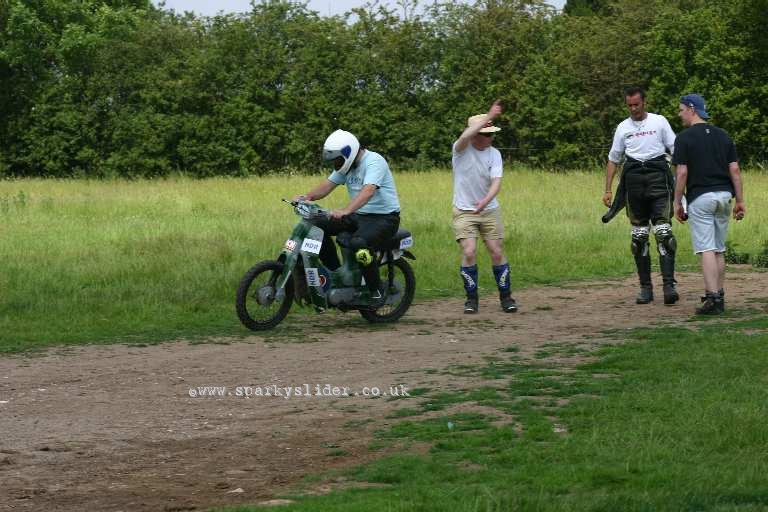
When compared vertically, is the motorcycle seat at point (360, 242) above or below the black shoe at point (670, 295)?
above

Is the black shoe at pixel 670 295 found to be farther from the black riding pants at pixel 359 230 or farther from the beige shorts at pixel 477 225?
the black riding pants at pixel 359 230

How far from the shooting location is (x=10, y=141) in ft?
114

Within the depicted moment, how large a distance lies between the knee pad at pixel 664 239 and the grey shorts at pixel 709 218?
2.67 feet

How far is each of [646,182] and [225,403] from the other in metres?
5.85

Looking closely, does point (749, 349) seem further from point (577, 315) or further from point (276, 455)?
point (276, 455)

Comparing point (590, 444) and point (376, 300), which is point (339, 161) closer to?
point (376, 300)

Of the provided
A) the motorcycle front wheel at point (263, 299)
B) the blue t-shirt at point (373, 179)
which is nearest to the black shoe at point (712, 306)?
the blue t-shirt at point (373, 179)

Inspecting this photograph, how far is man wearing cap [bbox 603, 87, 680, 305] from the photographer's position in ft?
42.5

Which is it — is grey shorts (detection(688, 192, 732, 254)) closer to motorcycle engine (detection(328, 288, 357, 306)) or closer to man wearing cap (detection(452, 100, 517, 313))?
man wearing cap (detection(452, 100, 517, 313))

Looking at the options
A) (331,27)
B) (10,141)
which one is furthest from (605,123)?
(10,141)

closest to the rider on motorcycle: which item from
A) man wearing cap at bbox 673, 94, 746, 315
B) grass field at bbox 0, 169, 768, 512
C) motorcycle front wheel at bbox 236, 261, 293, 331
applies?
motorcycle front wheel at bbox 236, 261, 293, 331

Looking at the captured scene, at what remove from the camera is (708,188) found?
39.7 feet

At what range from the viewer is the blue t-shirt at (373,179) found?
469 inches

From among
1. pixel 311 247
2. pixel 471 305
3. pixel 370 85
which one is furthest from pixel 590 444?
pixel 370 85
